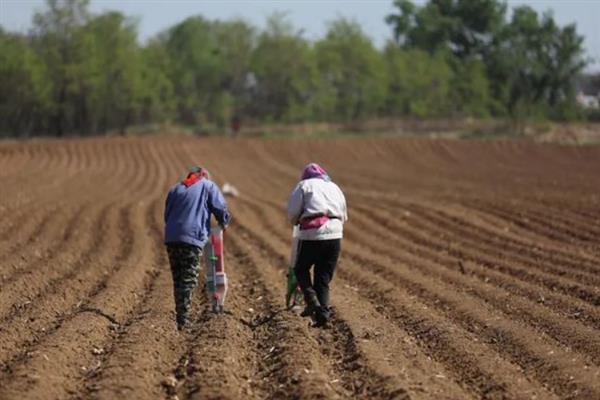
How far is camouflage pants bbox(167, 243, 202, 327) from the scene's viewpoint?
996cm

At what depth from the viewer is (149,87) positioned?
7300 centimetres

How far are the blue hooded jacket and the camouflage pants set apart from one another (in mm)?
88

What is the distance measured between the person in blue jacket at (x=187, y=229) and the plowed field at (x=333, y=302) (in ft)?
1.22

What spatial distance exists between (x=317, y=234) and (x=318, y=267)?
37 centimetres

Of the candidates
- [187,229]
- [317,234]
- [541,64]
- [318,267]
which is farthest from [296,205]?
[541,64]

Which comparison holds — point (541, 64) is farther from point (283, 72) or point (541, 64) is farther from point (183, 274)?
point (183, 274)

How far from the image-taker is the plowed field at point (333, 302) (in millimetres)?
7578

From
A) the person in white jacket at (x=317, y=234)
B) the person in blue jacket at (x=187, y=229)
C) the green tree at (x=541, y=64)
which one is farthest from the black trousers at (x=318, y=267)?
the green tree at (x=541, y=64)

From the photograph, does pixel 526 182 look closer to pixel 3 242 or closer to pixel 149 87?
pixel 3 242

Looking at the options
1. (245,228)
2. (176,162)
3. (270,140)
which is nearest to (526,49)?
(270,140)

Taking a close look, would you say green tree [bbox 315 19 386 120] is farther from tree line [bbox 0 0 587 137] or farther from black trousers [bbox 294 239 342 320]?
black trousers [bbox 294 239 342 320]

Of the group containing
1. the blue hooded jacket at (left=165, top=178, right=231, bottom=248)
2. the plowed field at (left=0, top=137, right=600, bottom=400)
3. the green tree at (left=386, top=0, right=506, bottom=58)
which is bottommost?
the plowed field at (left=0, top=137, right=600, bottom=400)

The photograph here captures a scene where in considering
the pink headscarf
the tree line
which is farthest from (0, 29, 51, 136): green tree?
the pink headscarf

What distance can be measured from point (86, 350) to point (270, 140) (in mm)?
45414
